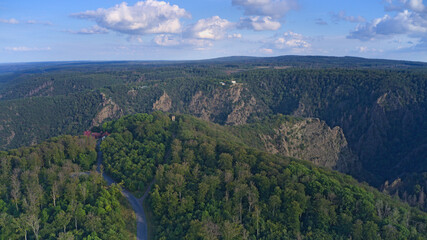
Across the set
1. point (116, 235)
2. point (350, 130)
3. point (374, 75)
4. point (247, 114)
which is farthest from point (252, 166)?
point (374, 75)

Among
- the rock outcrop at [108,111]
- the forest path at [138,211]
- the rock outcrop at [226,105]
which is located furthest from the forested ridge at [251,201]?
the rock outcrop at [108,111]

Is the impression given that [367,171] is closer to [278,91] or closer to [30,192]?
[278,91]

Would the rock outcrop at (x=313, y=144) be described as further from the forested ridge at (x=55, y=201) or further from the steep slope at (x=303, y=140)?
the forested ridge at (x=55, y=201)

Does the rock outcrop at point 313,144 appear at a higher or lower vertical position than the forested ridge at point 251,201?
lower

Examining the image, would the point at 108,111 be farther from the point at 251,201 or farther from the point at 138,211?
the point at 251,201

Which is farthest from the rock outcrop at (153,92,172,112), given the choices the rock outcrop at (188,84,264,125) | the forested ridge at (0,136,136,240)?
the forested ridge at (0,136,136,240)

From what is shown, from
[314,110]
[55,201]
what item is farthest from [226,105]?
[55,201]
